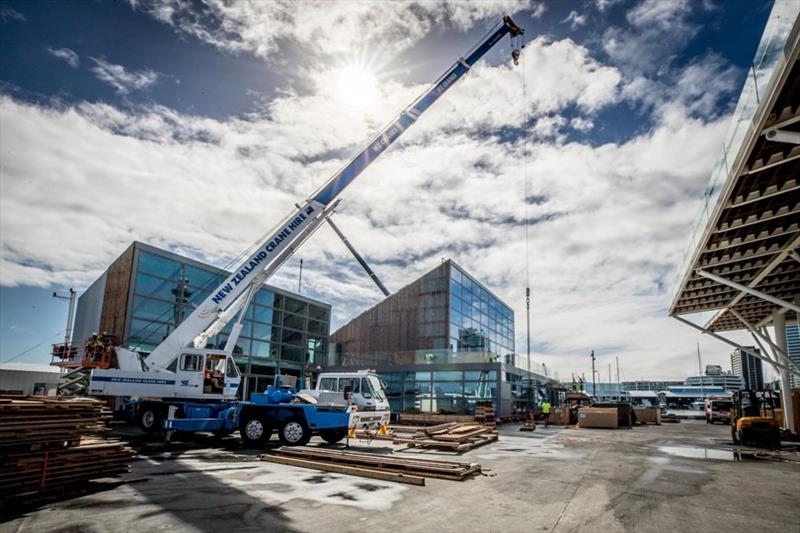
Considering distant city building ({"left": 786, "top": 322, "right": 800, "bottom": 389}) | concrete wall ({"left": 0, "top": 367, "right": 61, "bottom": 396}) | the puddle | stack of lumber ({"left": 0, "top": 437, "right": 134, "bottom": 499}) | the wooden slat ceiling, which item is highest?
the wooden slat ceiling

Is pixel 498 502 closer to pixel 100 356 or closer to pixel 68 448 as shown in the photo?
pixel 68 448

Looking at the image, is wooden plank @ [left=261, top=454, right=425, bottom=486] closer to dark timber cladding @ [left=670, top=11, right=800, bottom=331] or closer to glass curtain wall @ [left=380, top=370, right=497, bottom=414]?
dark timber cladding @ [left=670, top=11, right=800, bottom=331]

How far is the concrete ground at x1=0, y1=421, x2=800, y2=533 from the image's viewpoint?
23.4 ft

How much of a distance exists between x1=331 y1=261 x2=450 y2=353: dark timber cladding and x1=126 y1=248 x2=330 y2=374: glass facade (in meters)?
2.69

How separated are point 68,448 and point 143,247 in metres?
18.7


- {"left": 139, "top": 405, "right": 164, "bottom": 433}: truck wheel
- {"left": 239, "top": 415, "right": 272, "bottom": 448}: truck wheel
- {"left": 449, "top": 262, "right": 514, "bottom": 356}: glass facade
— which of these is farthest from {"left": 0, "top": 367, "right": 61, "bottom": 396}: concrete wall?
{"left": 449, "top": 262, "right": 514, "bottom": 356}: glass facade

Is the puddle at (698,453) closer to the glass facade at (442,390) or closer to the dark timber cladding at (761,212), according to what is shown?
the dark timber cladding at (761,212)

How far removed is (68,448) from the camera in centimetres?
900

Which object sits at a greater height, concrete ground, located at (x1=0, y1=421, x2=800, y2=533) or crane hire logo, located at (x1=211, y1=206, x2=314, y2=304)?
crane hire logo, located at (x1=211, y1=206, x2=314, y2=304)

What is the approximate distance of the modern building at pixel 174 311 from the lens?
993 inches

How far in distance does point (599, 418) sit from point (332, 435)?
2006 centimetres

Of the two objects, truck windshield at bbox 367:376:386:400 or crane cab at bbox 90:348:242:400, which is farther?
truck windshield at bbox 367:376:386:400

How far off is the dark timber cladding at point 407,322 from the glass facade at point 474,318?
0.93 metres

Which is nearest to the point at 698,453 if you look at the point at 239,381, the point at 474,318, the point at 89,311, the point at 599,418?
the point at 599,418
